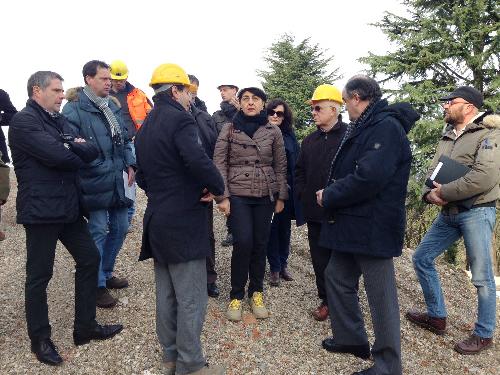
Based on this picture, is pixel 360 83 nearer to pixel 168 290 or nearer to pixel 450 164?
pixel 450 164

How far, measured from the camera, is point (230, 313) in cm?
429

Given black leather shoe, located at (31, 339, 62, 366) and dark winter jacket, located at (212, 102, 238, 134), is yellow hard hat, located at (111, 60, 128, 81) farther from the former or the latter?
black leather shoe, located at (31, 339, 62, 366)

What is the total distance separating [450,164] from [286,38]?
76.0 ft

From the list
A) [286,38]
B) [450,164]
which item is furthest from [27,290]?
[286,38]

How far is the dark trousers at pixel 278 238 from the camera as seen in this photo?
16.9ft

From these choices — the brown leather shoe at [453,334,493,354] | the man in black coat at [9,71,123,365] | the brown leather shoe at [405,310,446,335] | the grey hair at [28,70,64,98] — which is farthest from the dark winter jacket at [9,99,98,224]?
the brown leather shoe at [453,334,493,354]

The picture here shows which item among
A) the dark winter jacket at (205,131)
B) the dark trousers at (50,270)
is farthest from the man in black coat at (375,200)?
the dark trousers at (50,270)

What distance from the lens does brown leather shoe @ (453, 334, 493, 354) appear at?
415 centimetres

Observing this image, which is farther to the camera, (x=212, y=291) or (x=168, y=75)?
(x=212, y=291)

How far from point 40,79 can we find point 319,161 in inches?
110

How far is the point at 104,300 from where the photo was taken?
4.41m

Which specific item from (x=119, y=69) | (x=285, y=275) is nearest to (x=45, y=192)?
(x=119, y=69)

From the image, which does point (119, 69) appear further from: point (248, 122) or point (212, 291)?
point (212, 291)

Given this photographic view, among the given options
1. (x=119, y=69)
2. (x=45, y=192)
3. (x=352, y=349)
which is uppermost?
(x=119, y=69)
